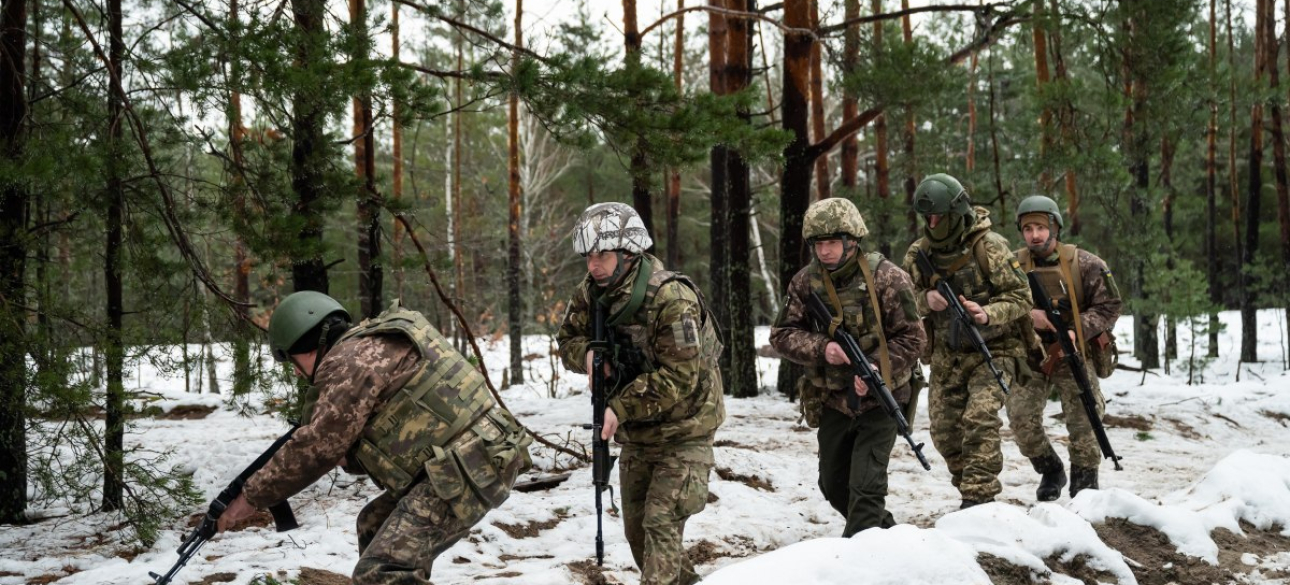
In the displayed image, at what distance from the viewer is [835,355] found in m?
5.26

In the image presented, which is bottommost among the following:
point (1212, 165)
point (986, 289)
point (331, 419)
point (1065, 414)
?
point (1065, 414)

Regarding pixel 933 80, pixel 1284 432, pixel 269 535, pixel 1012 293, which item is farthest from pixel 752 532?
pixel 1284 432

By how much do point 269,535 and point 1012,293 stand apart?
4.86 meters

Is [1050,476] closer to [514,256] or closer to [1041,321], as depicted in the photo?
[1041,321]

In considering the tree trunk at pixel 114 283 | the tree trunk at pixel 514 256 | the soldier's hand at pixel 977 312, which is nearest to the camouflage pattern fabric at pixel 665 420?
the soldier's hand at pixel 977 312

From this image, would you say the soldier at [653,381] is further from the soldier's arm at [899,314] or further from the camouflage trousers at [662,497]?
the soldier's arm at [899,314]

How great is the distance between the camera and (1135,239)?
15102mm

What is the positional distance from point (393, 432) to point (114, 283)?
14.3 ft

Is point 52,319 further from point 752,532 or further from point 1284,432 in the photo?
point 1284,432

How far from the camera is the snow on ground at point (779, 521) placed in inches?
159

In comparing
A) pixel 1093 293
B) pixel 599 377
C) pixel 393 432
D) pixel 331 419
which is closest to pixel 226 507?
pixel 331 419

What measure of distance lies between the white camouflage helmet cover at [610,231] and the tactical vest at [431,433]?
2.91 ft

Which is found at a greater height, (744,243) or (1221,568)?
(744,243)

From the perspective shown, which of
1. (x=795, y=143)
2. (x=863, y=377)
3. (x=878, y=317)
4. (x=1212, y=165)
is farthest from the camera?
(x=1212, y=165)
